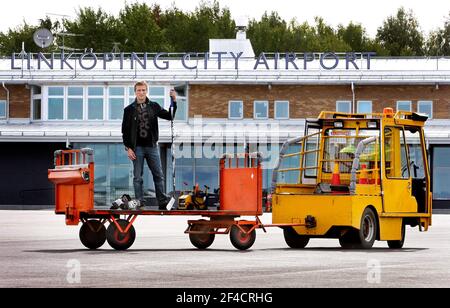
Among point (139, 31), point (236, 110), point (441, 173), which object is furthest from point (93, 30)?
point (441, 173)

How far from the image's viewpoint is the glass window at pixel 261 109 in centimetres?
6281

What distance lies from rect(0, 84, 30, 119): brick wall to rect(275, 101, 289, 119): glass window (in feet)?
40.2

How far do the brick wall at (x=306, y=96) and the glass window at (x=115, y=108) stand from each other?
350 centimetres

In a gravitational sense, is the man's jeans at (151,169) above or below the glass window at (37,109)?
below

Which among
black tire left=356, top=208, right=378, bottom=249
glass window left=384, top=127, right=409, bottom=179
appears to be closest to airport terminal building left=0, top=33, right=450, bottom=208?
glass window left=384, top=127, right=409, bottom=179

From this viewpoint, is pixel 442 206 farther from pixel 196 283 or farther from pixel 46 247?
pixel 196 283

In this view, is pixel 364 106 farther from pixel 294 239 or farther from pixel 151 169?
pixel 151 169

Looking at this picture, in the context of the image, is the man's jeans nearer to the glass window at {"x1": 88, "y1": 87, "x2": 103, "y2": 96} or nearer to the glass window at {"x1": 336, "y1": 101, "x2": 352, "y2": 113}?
the glass window at {"x1": 336, "y1": 101, "x2": 352, "y2": 113}

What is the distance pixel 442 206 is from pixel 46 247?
137 feet

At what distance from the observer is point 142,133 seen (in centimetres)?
2019

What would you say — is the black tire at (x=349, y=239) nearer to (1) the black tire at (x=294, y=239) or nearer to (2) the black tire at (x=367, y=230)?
(2) the black tire at (x=367, y=230)

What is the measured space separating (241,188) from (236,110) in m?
42.5

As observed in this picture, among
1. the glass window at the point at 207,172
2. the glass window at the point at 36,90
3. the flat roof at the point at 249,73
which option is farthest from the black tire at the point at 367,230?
the glass window at the point at 36,90

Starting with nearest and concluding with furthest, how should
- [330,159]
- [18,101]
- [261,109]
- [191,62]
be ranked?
[330,159] < [261,109] < [18,101] < [191,62]
